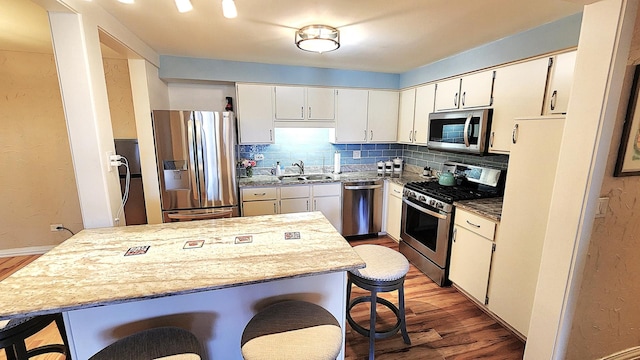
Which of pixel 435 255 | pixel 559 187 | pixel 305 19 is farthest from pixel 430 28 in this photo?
pixel 435 255

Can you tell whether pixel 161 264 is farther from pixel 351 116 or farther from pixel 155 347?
pixel 351 116

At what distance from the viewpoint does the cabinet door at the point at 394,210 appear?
3445mm

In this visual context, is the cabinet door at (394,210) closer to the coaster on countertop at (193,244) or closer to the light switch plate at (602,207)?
the light switch plate at (602,207)

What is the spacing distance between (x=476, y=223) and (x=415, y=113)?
181 centimetres

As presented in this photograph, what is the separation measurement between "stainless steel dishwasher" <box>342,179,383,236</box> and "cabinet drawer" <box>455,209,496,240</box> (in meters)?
1.34

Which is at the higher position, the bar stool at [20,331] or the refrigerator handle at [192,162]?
the refrigerator handle at [192,162]

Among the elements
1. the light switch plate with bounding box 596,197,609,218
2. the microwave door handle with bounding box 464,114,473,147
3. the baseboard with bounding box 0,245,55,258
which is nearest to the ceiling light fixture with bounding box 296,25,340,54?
the microwave door handle with bounding box 464,114,473,147

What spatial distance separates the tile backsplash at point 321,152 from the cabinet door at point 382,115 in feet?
0.86

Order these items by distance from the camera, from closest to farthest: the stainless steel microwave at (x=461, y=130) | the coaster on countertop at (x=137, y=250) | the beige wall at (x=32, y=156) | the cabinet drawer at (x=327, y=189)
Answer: the coaster on countertop at (x=137, y=250), the stainless steel microwave at (x=461, y=130), the beige wall at (x=32, y=156), the cabinet drawer at (x=327, y=189)

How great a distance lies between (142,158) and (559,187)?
11.5 ft

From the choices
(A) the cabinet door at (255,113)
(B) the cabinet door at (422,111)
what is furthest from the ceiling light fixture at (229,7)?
(B) the cabinet door at (422,111)

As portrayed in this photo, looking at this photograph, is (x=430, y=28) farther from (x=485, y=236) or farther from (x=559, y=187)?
(x=485, y=236)

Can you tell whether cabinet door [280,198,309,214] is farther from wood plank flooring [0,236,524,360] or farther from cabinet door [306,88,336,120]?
wood plank flooring [0,236,524,360]

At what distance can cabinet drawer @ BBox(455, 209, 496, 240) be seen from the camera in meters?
2.10
